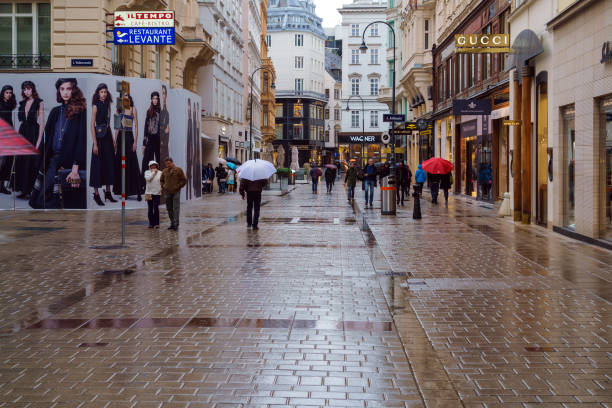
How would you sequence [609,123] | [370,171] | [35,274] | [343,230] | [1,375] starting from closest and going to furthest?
[1,375]
[35,274]
[609,123]
[343,230]
[370,171]

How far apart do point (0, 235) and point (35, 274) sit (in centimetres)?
614

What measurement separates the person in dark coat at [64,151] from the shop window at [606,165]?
54.0 ft

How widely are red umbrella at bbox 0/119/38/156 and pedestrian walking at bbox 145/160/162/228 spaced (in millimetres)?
4494

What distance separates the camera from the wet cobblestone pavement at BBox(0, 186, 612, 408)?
202 inches

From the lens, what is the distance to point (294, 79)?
4129 inches

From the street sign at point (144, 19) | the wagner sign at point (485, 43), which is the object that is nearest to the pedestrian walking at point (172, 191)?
the street sign at point (144, 19)


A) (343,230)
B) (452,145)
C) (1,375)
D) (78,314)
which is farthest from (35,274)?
(452,145)

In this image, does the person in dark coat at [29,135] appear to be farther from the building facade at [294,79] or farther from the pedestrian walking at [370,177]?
the building facade at [294,79]

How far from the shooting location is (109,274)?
10.6 m

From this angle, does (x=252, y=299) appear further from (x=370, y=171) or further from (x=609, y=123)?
(x=370, y=171)

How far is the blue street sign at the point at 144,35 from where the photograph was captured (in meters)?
19.8

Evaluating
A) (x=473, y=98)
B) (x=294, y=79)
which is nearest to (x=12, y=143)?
(x=473, y=98)

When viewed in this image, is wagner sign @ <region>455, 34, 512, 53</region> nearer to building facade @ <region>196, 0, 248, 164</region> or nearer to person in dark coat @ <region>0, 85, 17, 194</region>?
person in dark coat @ <region>0, 85, 17, 194</region>

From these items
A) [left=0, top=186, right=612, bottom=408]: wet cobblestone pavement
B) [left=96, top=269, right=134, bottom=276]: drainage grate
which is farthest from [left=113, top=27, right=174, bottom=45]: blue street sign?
[left=96, top=269, right=134, bottom=276]: drainage grate
